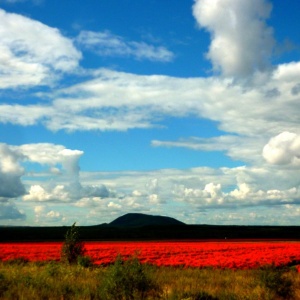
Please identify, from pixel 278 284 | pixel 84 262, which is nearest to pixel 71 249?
pixel 84 262

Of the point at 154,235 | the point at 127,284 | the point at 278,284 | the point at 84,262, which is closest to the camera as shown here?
the point at 127,284

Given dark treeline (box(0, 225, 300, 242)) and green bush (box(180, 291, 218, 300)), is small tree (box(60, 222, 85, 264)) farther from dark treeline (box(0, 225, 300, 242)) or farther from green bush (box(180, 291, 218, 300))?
dark treeline (box(0, 225, 300, 242))

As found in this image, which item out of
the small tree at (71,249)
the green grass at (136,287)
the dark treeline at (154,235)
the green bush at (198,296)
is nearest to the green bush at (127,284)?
the green grass at (136,287)

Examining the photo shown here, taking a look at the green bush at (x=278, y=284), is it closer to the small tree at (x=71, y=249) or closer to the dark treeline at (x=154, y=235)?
the small tree at (x=71, y=249)

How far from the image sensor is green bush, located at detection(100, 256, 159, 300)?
1327cm

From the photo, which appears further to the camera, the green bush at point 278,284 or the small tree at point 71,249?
the small tree at point 71,249

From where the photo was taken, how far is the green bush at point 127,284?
13.3 metres

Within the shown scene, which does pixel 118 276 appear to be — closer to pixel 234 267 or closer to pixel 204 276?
pixel 204 276

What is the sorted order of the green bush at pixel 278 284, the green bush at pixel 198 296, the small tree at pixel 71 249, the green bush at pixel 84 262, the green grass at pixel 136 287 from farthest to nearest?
the small tree at pixel 71 249 < the green bush at pixel 84 262 < the green bush at pixel 278 284 < the green grass at pixel 136 287 < the green bush at pixel 198 296

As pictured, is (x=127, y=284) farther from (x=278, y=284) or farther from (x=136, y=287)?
(x=278, y=284)

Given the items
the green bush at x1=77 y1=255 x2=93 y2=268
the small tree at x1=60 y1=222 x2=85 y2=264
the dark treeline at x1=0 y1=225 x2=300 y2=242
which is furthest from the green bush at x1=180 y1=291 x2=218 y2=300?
the dark treeline at x1=0 y1=225 x2=300 y2=242

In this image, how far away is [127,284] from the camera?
45.0 feet

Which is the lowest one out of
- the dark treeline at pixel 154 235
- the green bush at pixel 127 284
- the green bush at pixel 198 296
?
the green bush at pixel 198 296

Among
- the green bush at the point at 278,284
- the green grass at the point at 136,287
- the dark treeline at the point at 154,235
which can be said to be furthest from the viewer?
the dark treeline at the point at 154,235
